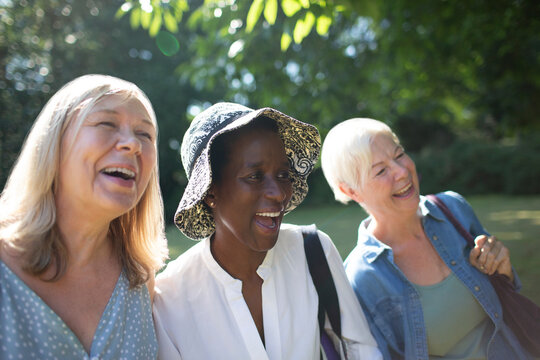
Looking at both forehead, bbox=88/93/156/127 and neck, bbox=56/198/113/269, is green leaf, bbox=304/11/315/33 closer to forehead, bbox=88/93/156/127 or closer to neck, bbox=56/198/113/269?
forehead, bbox=88/93/156/127

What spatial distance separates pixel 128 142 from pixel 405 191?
1.74 meters

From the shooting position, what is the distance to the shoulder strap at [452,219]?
109 inches

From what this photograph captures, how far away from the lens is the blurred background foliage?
543 cm

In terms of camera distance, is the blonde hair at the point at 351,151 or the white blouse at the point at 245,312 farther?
the blonde hair at the point at 351,151

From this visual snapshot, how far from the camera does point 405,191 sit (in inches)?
108

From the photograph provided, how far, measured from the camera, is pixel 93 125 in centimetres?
181

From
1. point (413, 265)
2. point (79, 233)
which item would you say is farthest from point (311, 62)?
point (79, 233)

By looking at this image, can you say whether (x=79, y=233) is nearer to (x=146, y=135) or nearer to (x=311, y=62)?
(x=146, y=135)

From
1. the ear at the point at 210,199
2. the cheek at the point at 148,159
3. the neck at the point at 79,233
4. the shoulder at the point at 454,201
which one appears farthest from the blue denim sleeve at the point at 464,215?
the neck at the point at 79,233

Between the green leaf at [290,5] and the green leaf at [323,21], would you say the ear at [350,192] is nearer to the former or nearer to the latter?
the green leaf at [290,5]

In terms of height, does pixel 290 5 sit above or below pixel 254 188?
above

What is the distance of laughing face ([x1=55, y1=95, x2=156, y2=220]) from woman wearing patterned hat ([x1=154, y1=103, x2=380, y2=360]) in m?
0.35

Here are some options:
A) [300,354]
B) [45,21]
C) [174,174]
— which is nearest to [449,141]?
[174,174]

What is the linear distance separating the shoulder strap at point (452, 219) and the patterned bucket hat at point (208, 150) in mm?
997
